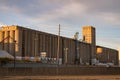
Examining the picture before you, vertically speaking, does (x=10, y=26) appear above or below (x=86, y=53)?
above

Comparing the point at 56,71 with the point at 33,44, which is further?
the point at 33,44

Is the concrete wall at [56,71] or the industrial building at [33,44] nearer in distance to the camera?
the concrete wall at [56,71]

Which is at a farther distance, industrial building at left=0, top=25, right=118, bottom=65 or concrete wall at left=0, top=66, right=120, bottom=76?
industrial building at left=0, top=25, right=118, bottom=65

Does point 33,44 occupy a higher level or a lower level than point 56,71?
higher

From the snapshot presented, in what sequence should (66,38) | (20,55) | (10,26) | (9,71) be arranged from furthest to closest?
(66,38) < (10,26) < (20,55) < (9,71)

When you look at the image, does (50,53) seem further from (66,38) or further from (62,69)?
(62,69)

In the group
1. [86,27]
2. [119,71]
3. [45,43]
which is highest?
[86,27]

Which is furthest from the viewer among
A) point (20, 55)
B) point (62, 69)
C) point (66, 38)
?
point (66, 38)

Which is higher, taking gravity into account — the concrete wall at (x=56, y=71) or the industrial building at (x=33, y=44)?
the industrial building at (x=33, y=44)

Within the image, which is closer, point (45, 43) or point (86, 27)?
point (45, 43)

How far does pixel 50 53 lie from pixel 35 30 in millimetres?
16164

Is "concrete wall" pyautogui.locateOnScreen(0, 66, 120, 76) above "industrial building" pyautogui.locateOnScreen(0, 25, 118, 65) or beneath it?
beneath

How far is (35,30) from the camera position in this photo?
128500 millimetres

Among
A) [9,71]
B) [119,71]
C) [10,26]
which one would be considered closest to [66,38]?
[10,26]
